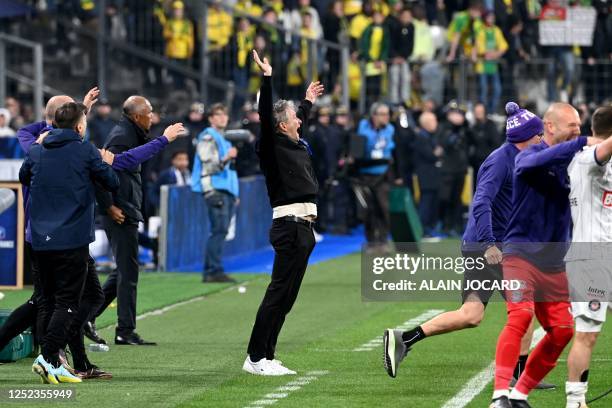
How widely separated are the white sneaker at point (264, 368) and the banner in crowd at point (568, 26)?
18.7 meters

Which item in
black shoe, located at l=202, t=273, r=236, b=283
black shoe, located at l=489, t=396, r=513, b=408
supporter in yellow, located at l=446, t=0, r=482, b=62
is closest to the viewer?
black shoe, located at l=489, t=396, r=513, b=408

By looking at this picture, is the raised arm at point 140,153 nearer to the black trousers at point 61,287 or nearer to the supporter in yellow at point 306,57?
the black trousers at point 61,287

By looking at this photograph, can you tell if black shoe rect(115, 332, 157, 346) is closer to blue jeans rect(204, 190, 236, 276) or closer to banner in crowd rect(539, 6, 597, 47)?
blue jeans rect(204, 190, 236, 276)

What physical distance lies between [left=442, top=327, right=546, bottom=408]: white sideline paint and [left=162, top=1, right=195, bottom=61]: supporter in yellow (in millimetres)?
17616

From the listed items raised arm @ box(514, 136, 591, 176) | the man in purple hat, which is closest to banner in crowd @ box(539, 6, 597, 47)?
the man in purple hat

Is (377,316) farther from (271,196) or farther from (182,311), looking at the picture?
(271,196)

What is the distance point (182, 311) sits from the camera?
1628cm

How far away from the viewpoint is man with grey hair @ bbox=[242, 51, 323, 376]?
11.6 m

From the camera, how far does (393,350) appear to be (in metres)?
10.8

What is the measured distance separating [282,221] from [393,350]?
1.43 m

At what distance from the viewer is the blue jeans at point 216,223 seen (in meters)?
19.1

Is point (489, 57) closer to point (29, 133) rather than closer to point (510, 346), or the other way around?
point (29, 133)

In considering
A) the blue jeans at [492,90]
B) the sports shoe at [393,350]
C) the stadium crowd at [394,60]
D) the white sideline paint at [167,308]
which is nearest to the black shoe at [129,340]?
the white sideline paint at [167,308]

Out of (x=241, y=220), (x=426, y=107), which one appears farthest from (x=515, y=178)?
(x=426, y=107)
